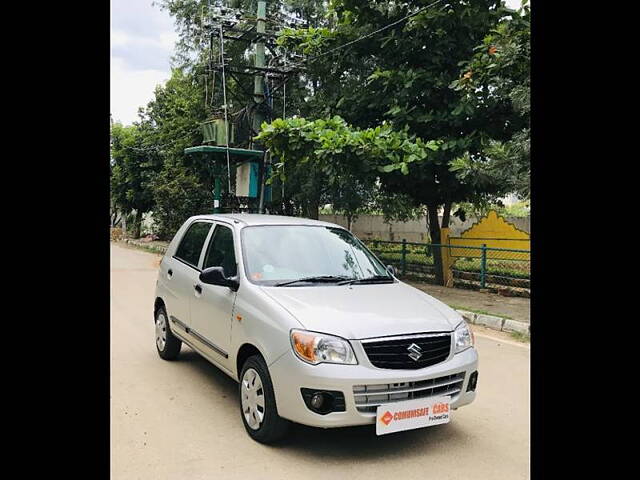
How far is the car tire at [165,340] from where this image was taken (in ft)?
20.1

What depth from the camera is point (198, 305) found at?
5.18 m

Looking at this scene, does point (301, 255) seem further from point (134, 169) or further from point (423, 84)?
point (134, 169)

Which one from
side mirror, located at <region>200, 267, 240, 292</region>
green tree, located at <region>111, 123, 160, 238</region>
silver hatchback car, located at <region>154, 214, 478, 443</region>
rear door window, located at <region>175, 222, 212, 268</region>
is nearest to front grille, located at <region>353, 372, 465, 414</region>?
silver hatchback car, located at <region>154, 214, 478, 443</region>

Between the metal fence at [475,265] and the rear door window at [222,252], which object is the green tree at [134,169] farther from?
the rear door window at [222,252]

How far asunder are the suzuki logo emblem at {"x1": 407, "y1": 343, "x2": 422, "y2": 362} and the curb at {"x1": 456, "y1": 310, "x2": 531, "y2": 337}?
16.2 ft

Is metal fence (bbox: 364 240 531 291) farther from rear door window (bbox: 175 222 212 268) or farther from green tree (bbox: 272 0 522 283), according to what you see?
rear door window (bbox: 175 222 212 268)

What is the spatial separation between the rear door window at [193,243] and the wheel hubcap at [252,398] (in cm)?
174

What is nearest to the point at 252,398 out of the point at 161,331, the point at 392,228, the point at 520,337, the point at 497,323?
the point at 161,331

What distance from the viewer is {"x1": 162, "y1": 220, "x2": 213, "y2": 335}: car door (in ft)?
18.0

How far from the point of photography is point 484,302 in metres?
10.5

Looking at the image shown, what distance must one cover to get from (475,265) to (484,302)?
8.85ft
